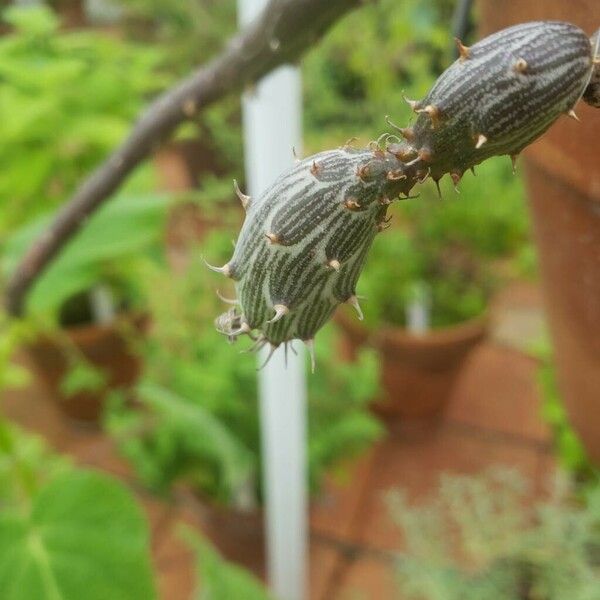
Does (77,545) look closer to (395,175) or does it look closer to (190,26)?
(395,175)

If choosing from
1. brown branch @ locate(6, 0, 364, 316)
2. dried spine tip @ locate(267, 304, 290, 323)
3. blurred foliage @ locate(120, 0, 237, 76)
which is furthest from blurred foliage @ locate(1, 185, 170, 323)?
blurred foliage @ locate(120, 0, 237, 76)

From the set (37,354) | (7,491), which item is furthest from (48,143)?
(7,491)

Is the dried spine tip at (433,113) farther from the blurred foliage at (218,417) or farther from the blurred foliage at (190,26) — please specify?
the blurred foliage at (190,26)

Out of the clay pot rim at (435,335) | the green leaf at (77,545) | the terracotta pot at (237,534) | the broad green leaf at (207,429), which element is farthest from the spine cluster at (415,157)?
the clay pot rim at (435,335)

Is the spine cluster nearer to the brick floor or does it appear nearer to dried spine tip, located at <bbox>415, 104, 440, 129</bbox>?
dried spine tip, located at <bbox>415, 104, 440, 129</bbox>

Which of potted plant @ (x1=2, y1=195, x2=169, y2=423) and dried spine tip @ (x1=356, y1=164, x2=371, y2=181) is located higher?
potted plant @ (x1=2, y1=195, x2=169, y2=423)

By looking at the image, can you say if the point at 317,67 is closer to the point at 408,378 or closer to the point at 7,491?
the point at 408,378
